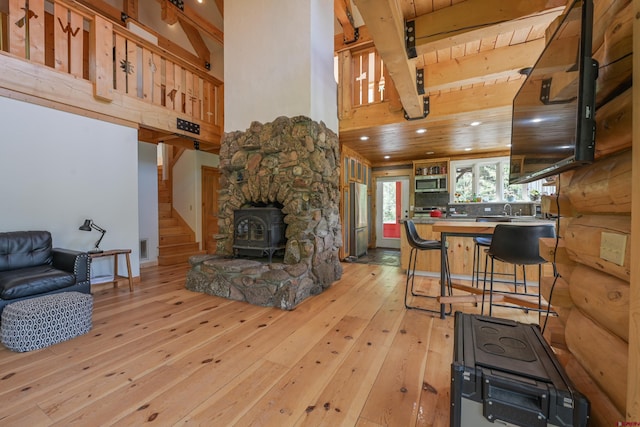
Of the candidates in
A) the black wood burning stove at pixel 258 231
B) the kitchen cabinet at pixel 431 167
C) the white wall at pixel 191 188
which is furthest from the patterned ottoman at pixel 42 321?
the kitchen cabinet at pixel 431 167

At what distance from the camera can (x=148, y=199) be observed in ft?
16.3

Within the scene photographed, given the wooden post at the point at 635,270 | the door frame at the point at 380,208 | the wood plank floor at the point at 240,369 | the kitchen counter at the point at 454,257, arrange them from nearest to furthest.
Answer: the wooden post at the point at 635,270 < the wood plank floor at the point at 240,369 < the kitchen counter at the point at 454,257 < the door frame at the point at 380,208

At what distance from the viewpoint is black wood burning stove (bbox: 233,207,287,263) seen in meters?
3.39

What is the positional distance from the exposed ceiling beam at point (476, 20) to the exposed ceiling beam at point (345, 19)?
3.00m

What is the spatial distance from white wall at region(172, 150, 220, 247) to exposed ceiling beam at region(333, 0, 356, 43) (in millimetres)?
3716

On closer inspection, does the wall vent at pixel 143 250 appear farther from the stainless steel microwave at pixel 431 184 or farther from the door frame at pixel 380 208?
the stainless steel microwave at pixel 431 184

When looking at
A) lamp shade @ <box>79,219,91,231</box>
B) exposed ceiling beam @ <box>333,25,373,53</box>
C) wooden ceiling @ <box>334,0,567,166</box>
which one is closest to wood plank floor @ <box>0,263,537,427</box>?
lamp shade @ <box>79,219,91,231</box>

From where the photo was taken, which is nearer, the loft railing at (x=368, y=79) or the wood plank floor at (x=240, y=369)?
the wood plank floor at (x=240, y=369)

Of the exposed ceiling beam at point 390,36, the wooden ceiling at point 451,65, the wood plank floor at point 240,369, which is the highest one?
the wooden ceiling at point 451,65

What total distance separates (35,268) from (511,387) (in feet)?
13.3

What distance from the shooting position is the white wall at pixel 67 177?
2.90 metres

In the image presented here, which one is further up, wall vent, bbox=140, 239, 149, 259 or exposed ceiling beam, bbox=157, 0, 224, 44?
exposed ceiling beam, bbox=157, 0, 224, 44

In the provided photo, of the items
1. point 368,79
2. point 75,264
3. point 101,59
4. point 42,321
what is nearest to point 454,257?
point 368,79

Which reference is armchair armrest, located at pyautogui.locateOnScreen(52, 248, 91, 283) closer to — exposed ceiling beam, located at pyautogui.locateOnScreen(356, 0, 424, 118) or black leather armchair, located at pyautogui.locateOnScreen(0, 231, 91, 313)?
black leather armchair, located at pyautogui.locateOnScreen(0, 231, 91, 313)
